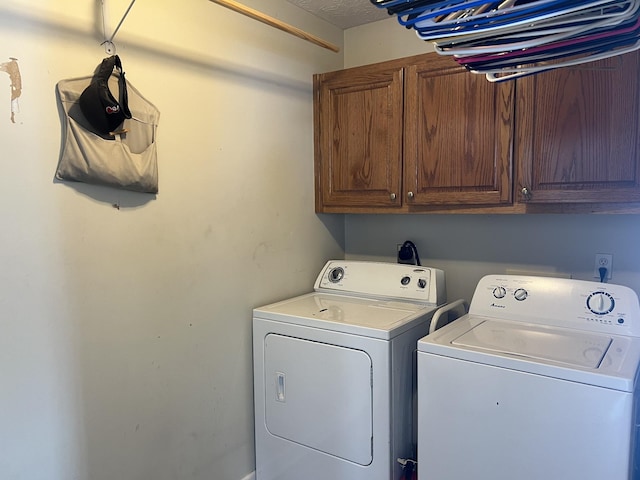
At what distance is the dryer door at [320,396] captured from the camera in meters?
1.79

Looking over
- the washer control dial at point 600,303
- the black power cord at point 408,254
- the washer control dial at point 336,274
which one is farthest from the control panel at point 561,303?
the washer control dial at point 336,274

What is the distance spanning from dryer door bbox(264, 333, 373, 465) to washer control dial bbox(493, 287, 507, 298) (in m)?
0.62

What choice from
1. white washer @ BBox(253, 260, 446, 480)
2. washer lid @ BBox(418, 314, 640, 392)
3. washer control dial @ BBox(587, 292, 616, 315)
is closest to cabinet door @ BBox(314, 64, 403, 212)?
white washer @ BBox(253, 260, 446, 480)

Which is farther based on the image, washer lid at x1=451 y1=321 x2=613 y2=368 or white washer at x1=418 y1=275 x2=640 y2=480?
washer lid at x1=451 y1=321 x2=613 y2=368

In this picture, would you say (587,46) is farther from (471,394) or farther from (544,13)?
(471,394)

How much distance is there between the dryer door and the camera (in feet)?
5.87

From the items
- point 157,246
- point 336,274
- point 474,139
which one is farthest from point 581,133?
point 157,246

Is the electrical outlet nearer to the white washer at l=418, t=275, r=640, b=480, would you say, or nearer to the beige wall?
the white washer at l=418, t=275, r=640, b=480

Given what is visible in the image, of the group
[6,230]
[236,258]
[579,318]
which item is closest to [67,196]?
[6,230]

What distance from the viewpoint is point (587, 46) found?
45.3 inches

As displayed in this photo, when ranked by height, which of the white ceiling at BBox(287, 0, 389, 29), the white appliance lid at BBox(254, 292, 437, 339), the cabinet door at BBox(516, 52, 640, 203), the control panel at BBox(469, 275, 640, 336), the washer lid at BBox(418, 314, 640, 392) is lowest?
the washer lid at BBox(418, 314, 640, 392)

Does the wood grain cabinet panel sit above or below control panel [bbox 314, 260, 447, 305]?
above

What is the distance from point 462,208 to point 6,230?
1.65 meters

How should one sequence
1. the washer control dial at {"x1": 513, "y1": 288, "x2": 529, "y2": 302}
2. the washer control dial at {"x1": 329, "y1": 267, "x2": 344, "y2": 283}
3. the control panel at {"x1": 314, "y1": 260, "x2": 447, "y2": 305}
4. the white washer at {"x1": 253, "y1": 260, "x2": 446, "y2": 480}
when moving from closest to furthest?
the white washer at {"x1": 253, "y1": 260, "x2": 446, "y2": 480} < the washer control dial at {"x1": 513, "y1": 288, "x2": 529, "y2": 302} < the control panel at {"x1": 314, "y1": 260, "x2": 447, "y2": 305} < the washer control dial at {"x1": 329, "y1": 267, "x2": 344, "y2": 283}
